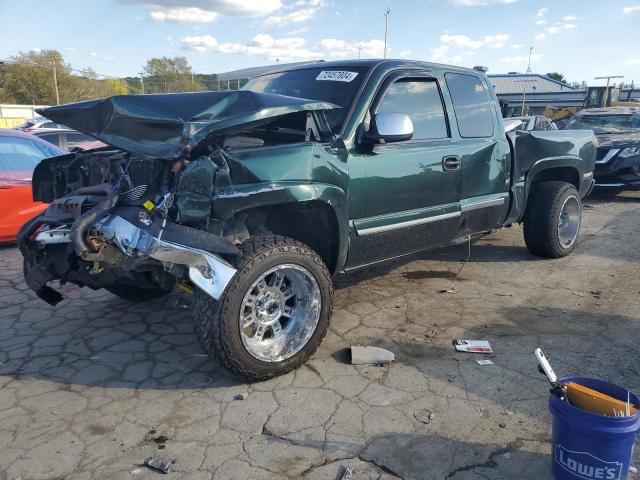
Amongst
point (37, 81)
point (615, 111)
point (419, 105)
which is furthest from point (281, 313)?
point (37, 81)

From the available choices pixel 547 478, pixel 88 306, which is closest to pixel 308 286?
pixel 547 478

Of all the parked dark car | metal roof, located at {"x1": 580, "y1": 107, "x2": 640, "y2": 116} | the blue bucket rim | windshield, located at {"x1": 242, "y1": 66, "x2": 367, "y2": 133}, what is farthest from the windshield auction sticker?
metal roof, located at {"x1": 580, "y1": 107, "x2": 640, "y2": 116}

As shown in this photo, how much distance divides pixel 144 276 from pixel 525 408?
2.55m

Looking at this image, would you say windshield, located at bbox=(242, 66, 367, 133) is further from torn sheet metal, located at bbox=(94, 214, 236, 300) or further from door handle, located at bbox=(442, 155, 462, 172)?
torn sheet metal, located at bbox=(94, 214, 236, 300)

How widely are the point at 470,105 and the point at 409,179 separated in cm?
127

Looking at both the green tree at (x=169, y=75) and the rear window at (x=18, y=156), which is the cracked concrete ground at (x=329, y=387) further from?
the green tree at (x=169, y=75)

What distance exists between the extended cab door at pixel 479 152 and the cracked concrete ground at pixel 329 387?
755mm

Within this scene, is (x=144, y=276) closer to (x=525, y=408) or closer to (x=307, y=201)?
(x=307, y=201)

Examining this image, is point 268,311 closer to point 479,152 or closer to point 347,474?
point 347,474

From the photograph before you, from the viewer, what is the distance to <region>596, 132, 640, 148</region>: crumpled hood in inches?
385

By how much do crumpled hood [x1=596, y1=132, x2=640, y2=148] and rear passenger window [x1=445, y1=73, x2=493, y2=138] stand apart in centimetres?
626

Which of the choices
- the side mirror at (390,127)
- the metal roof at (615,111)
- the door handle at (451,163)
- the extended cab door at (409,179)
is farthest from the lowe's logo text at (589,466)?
the metal roof at (615,111)

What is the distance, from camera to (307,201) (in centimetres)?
332

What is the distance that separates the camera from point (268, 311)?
334cm
